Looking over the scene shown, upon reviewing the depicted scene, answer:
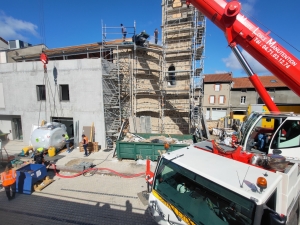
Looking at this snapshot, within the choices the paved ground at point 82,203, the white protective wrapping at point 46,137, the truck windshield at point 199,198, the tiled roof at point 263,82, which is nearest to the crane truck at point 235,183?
the truck windshield at point 199,198

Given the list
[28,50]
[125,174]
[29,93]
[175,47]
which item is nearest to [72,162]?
[125,174]

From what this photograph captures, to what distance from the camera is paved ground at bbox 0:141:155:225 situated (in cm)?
542

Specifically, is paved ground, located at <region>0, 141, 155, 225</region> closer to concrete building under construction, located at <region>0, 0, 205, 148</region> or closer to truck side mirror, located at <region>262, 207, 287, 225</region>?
truck side mirror, located at <region>262, 207, 287, 225</region>

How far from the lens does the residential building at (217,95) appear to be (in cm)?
3011

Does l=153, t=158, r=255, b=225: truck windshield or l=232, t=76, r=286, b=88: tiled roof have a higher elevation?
l=232, t=76, r=286, b=88: tiled roof

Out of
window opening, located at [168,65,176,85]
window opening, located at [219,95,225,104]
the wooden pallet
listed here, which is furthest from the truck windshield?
window opening, located at [219,95,225,104]

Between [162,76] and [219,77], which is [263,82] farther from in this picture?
[162,76]

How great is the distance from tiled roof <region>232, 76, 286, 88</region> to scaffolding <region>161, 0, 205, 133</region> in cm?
1890

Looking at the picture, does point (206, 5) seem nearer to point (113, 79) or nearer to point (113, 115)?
point (113, 79)

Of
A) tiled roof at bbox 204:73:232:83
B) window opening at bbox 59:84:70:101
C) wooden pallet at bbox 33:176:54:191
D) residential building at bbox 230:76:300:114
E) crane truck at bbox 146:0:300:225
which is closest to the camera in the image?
crane truck at bbox 146:0:300:225

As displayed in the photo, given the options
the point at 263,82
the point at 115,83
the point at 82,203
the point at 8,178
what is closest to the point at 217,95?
the point at 263,82

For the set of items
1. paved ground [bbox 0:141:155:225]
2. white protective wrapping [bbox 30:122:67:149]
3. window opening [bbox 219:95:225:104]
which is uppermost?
window opening [bbox 219:95:225:104]

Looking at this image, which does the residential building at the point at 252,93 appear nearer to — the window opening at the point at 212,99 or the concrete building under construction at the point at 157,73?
the window opening at the point at 212,99

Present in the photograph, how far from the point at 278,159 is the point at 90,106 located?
11.7 m
